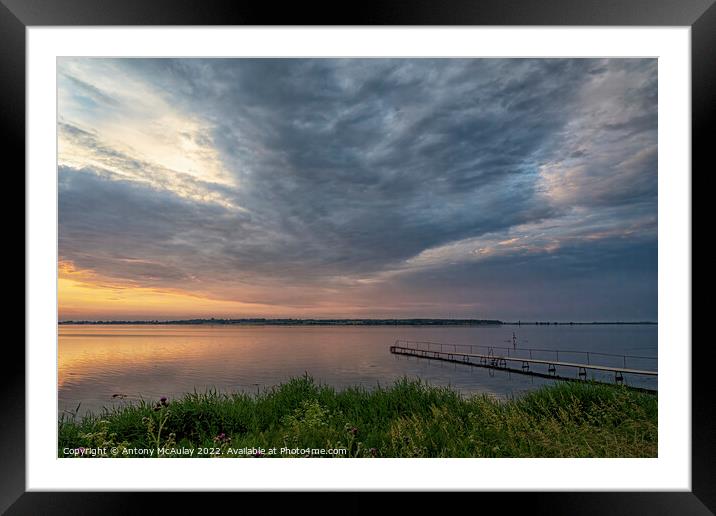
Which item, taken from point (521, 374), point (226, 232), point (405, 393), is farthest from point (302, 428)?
point (521, 374)

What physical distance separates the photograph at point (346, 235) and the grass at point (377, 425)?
18mm

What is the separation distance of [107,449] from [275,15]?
2809mm

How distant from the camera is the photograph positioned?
2.73 metres

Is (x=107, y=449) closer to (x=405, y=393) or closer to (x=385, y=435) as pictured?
(x=385, y=435)

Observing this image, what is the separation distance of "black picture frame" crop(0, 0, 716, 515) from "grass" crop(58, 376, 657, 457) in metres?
0.57

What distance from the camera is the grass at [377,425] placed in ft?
7.93

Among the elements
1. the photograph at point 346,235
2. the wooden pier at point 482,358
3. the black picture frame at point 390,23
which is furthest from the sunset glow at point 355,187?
the wooden pier at point 482,358

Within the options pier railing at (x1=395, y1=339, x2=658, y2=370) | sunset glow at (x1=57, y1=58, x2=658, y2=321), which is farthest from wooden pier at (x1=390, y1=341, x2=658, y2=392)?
sunset glow at (x1=57, y1=58, x2=658, y2=321)

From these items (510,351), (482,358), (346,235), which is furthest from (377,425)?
(510,351)

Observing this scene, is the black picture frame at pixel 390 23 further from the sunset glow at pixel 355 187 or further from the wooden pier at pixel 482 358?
the wooden pier at pixel 482 358

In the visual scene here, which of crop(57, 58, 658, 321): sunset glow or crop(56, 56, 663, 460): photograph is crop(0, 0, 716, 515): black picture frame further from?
crop(57, 58, 658, 321): sunset glow

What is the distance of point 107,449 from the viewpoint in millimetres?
2621

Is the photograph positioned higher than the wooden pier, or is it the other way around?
the photograph

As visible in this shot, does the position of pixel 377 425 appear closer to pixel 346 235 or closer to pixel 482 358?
pixel 346 235
